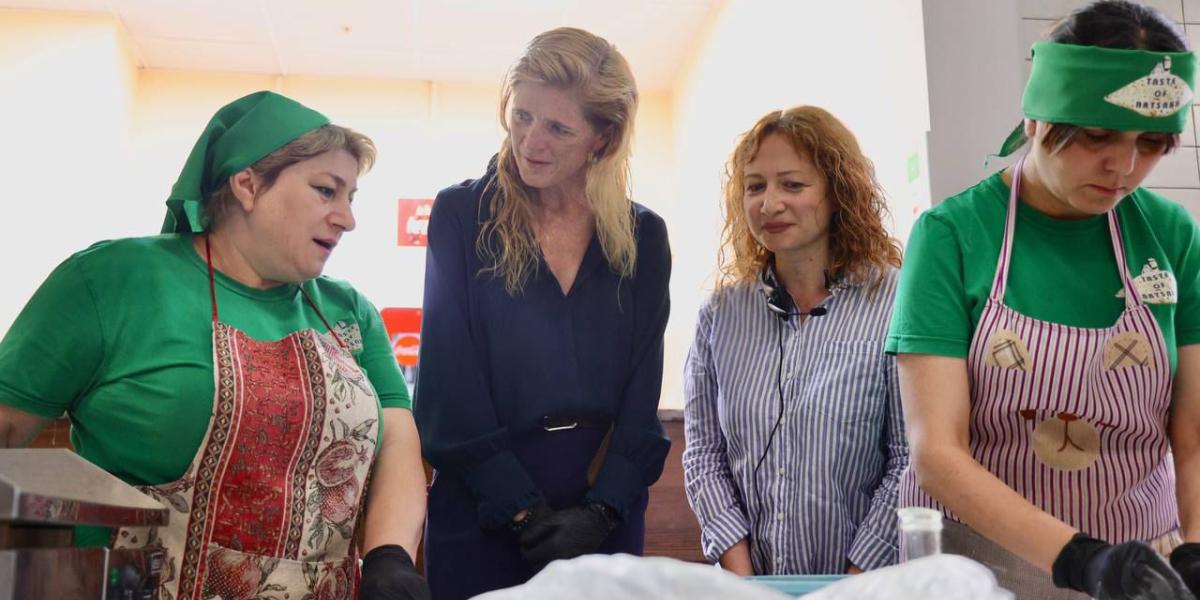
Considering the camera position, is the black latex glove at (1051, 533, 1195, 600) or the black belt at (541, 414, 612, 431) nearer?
the black latex glove at (1051, 533, 1195, 600)

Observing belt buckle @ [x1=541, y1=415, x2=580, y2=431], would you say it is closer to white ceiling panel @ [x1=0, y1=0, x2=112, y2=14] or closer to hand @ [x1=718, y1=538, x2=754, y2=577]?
hand @ [x1=718, y1=538, x2=754, y2=577]

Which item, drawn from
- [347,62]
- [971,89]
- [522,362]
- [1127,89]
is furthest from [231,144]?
[347,62]

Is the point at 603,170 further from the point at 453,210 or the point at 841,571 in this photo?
the point at 841,571

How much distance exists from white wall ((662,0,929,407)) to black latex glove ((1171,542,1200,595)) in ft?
3.61

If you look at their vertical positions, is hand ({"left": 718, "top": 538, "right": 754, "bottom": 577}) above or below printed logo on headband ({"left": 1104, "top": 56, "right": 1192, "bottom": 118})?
below

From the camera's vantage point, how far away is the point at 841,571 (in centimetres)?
163

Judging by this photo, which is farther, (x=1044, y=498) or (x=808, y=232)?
(x=808, y=232)

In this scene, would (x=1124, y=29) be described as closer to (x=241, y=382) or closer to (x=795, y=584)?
(x=795, y=584)

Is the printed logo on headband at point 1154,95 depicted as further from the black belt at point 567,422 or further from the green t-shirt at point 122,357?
the green t-shirt at point 122,357

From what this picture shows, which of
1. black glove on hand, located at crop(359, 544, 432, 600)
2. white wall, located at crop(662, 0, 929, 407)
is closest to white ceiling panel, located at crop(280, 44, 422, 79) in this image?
white wall, located at crop(662, 0, 929, 407)

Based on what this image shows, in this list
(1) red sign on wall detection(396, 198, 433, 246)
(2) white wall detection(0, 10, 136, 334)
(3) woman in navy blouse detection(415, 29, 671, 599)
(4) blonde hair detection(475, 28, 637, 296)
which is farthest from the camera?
(1) red sign on wall detection(396, 198, 433, 246)

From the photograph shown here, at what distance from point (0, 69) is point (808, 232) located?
4.51m

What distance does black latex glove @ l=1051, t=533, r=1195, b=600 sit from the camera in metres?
0.92

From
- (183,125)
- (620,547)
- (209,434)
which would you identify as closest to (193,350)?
(209,434)
